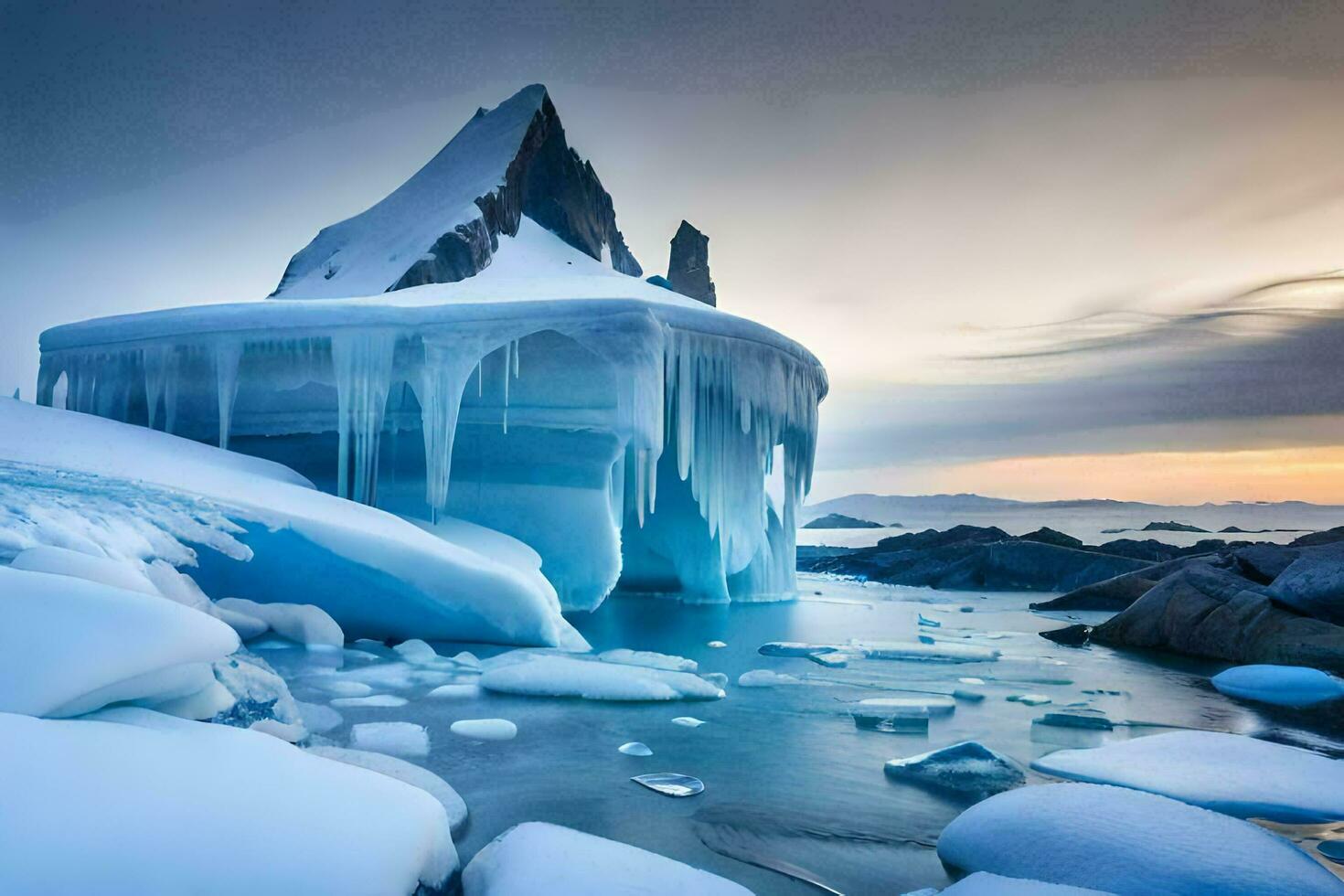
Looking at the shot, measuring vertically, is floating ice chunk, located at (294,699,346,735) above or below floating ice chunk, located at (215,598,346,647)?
below

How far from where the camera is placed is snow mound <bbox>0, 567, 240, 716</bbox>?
7.18 ft

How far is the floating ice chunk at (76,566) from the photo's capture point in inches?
131

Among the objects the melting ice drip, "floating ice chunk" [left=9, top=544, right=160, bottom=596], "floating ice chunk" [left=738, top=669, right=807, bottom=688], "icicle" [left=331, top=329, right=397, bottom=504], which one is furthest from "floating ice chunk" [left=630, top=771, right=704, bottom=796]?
"icicle" [left=331, top=329, right=397, bottom=504]

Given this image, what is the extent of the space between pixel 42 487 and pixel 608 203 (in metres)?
19.8

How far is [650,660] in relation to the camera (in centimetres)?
681

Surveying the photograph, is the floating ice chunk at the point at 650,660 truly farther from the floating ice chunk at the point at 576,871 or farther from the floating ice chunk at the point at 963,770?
the floating ice chunk at the point at 576,871

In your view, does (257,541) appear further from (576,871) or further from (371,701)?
(576,871)

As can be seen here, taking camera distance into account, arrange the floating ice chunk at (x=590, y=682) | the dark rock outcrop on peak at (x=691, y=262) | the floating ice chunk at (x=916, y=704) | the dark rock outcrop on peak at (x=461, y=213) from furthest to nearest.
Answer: the dark rock outcrop on peak at (x=691, y=262) → the dark rock outcrop on peak at (x=461, y=213) → the floating ice chunk at (x=590, y=682) → the floating ice chunk at (x=916, y=704)

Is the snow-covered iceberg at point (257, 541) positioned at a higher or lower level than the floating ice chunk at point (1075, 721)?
higher

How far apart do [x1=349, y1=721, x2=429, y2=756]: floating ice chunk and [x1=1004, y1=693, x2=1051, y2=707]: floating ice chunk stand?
155 inches

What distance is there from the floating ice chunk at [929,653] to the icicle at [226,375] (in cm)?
728

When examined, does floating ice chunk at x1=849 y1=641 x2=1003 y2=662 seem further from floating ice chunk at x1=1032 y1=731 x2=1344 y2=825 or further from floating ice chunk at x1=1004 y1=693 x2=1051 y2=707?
floating ice chunk at x1=1032 y1=731 x2=1344 y2=825

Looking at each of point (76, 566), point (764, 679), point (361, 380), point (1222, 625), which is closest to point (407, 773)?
point (76, 566)

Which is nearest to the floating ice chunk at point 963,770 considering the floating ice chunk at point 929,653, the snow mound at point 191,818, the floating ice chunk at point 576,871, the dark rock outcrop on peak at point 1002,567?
the floating ice chunk at point 576,871
